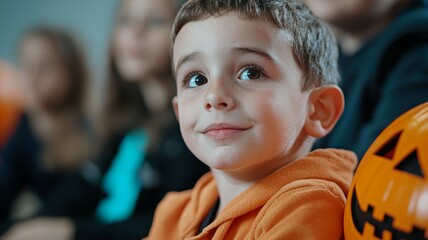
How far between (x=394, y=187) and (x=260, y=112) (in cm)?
20

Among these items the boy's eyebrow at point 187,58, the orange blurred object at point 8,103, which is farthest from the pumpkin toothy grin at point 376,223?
the orange blurred object at point 8,103

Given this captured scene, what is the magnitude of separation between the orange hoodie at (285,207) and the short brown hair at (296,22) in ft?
0.35

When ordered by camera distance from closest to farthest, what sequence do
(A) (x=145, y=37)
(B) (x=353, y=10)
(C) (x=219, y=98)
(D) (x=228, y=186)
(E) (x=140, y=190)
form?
1. (C) (x=219, y=98)
2. (D) (x=228, y=186)
3. (B) (x=353, y=10)
4. (E) (x=140, y=190)
5. (A) (x=145, y=37)

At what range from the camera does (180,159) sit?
1555 mm

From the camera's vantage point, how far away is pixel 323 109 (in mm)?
845

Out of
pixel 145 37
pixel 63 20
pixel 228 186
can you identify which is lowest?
pixel 63 20

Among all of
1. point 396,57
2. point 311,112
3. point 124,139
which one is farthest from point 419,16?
point 124,139

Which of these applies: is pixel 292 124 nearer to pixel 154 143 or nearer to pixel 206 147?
pixel 206 147

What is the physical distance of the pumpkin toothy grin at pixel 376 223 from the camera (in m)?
0.59

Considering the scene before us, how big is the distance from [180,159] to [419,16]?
0.67m

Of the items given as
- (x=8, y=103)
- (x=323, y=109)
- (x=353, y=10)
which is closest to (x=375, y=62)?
(x=353, y=10)

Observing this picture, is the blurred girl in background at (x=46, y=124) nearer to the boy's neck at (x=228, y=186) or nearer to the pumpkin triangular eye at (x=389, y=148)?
the boy's neck at (x=228, y=186)

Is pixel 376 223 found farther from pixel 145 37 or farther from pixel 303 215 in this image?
pixel 145 37

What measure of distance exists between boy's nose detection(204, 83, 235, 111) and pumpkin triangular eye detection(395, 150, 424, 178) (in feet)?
0.69
